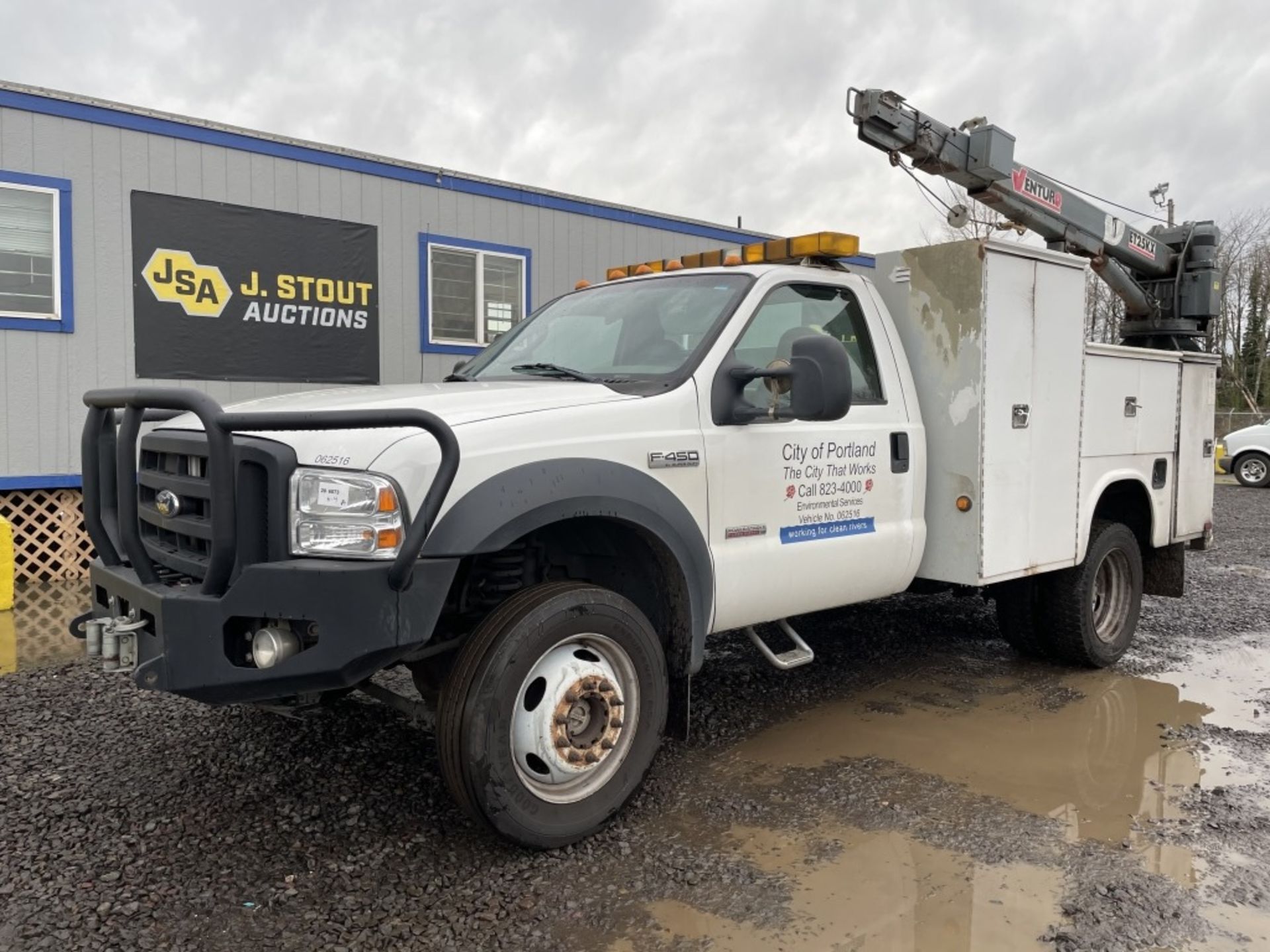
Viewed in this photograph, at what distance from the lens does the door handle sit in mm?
4453

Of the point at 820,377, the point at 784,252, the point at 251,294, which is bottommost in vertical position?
the point at 820,377

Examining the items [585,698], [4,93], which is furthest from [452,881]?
[4,93]

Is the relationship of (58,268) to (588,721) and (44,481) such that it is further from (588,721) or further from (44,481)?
(588,721)

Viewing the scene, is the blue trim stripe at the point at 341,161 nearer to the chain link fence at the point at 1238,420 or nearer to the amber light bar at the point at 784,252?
the amber light bar at the point at 784,252

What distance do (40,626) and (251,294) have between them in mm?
3422

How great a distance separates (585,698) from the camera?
10.9 feet

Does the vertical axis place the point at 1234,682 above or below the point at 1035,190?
below

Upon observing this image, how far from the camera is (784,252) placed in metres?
4.46

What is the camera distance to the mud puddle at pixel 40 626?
5617mm

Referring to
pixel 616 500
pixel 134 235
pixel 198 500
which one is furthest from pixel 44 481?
pixel 616 500

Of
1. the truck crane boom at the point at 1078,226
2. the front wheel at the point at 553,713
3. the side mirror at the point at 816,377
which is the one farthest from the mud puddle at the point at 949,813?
the truck crane boom at the point at 1078,226

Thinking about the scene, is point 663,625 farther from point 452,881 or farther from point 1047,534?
point 1047,534

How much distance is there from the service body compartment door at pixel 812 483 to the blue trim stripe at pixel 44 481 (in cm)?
612

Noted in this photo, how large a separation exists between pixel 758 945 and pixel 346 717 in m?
2.51
